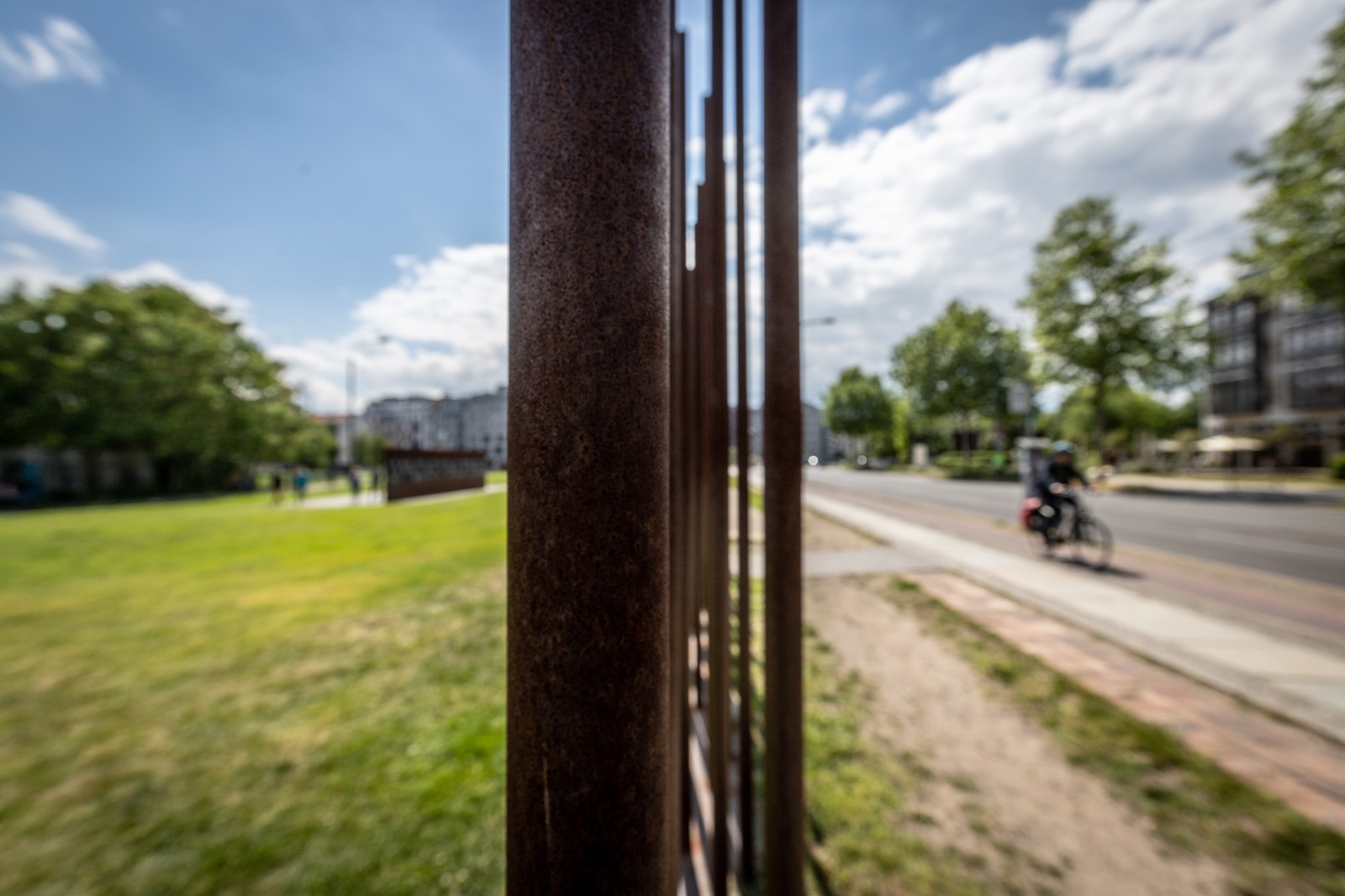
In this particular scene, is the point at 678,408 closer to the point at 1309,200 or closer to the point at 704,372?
the point at 704,372

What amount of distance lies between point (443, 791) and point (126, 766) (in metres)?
1.91

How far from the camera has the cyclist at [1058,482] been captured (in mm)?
9281

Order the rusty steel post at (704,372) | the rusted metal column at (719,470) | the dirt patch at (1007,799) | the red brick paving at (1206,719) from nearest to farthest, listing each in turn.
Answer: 1. the rusted metal column at (719,470)
2. the rusty steel post at (704,372)
3. the dirt patch at (1007,799)
4. the red brick paving at (1206,719)

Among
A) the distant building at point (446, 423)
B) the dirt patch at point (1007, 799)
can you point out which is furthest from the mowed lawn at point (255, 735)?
the dirt patch at point (1007, 799)

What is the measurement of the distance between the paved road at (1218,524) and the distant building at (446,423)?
439 inches

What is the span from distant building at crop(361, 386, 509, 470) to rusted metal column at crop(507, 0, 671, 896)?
0.59 meters

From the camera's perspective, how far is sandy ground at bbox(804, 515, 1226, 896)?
2230 millimetres

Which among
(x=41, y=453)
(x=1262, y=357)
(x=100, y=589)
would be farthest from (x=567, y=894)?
(x=1262, y=357)

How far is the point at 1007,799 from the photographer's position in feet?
8.90

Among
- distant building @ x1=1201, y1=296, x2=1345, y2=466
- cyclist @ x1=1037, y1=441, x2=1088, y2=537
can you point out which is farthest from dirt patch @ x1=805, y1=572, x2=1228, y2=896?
distant building @ x1=1201, y1=296, x2=1345, y2=466

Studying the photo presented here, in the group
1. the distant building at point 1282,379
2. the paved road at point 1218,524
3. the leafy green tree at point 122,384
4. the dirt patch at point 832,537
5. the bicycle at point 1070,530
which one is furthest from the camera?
the distant building at point 1282,379

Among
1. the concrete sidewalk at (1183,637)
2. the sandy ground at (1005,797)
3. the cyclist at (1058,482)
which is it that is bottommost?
the concrete sidewalk at (1183,637)

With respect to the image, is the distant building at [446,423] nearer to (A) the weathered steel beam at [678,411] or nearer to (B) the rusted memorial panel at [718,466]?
(A) the weathered steel beam at [678,411]

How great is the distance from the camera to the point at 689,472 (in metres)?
2.38
